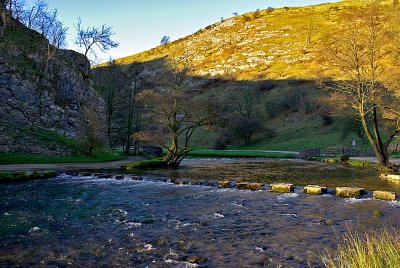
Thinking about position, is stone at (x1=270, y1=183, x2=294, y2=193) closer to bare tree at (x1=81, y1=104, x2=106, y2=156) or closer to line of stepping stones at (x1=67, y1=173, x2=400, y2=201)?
line of stepping stones at (x1=67, y1=173, x2=400, y2=201)

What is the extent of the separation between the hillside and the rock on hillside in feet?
41.1

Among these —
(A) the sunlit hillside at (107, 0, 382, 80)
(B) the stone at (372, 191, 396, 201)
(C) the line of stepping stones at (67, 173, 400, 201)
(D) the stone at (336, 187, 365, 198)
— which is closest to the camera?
(B) the stone at (372, 191, 396, 201)

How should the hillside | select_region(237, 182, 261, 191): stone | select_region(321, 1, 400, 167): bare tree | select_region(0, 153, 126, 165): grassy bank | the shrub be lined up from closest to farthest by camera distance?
select_region(237, 182, 261, 191): stone
select_region(321, 1, 400, 167): bare tree
select_region(0, 153, 126, 165): grassy bank
the hillside
the shrub

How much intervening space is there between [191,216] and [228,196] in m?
5.12

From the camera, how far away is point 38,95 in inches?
1705

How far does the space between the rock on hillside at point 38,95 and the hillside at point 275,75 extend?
12.5 m

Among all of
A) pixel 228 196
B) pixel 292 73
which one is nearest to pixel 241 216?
pixel 228 196

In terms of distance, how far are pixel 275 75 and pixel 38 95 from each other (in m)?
94.8

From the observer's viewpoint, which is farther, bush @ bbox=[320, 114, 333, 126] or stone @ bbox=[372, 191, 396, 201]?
bush @ bbox=[320, 114, 333, 126]

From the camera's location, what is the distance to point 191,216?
1410cm

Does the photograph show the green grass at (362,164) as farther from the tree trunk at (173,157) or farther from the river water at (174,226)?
the river water at (174,226)

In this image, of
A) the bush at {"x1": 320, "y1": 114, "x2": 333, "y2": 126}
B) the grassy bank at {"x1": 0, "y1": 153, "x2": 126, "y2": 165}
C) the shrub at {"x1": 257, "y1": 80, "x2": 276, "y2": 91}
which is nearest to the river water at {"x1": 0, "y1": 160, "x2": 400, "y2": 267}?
the grassy bank at {"x1": 0, "y1": 153, "x2": 126, "y2": 165}

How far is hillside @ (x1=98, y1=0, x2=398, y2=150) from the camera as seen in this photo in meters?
78.6

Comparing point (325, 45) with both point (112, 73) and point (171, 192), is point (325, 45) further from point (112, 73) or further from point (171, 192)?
point (112, 73)
